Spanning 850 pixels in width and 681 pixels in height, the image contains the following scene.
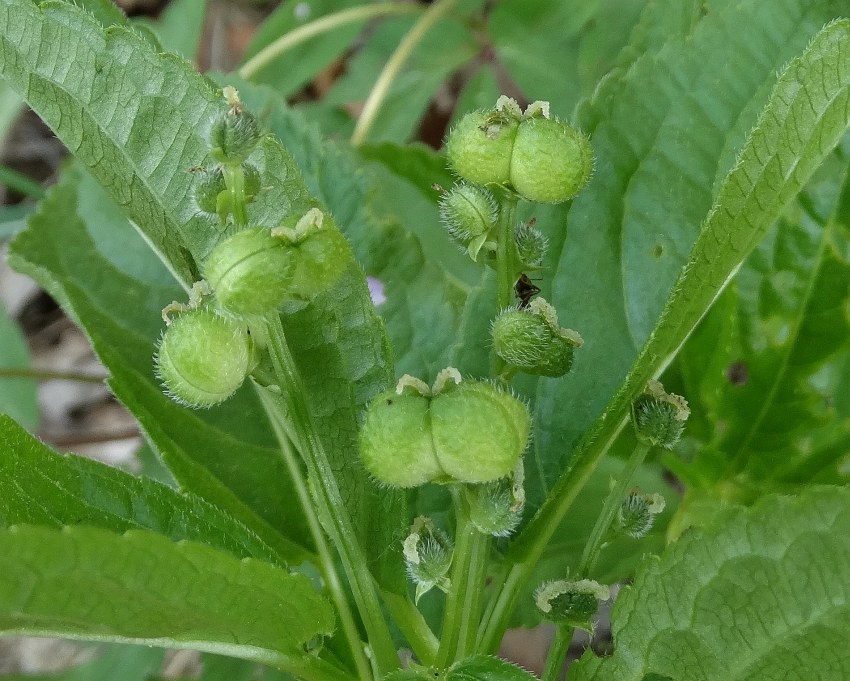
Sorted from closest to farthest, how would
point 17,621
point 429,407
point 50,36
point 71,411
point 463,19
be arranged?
point 17,621 → point 429,407 → point 50,36 → point 463,19 → point 71,411

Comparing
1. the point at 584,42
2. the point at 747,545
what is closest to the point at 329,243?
the point at 747,545

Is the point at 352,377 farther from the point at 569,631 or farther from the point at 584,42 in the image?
the point at 584,42

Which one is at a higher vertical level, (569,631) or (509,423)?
(509,423)

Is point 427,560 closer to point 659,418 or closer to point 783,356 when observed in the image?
point 659,418

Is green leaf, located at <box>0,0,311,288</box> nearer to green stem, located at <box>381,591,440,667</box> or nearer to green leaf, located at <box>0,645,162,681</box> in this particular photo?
green stem, located at <box>381,591,440,667</box>

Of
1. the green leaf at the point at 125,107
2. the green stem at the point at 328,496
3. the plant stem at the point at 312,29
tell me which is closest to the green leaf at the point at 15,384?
the plant stem at the point at 312,29

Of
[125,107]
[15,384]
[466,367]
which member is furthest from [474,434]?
[15,384]

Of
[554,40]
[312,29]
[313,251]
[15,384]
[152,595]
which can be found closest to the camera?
[152,595]
